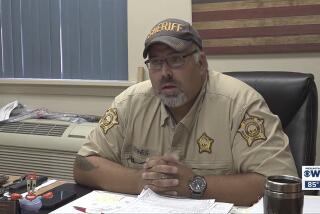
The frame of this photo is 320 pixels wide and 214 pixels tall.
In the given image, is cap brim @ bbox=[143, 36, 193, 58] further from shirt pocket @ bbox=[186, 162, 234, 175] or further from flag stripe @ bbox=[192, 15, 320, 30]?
flag stripe @ bbox=[192, 15, 320, 30]

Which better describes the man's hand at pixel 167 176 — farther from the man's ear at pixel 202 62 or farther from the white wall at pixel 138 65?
the white wall at pixel 138 65

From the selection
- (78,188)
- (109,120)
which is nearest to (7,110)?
(109,120)

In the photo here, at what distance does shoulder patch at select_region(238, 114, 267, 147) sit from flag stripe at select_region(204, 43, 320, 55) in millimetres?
899

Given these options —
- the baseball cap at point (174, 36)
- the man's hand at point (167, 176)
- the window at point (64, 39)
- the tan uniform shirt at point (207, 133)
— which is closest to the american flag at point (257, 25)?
the window at point (64, 39)

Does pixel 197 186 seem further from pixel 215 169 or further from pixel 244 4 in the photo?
pixel 244 4

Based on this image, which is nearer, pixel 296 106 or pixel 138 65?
pixel 296 106

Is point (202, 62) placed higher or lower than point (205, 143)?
higher

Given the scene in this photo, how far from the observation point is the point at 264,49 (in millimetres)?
2283

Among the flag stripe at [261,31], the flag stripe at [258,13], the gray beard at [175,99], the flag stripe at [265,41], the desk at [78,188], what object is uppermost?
the flag stripe at [258,13]

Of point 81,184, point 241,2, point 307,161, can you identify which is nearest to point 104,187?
point 81,184

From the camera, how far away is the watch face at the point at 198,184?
1304 mm

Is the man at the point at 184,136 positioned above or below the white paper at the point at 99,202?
above

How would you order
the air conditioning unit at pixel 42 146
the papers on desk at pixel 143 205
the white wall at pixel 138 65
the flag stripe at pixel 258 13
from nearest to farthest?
1. the papers on desk at pixel 143 205
2. the flag stripe at pixel 258 13
3. the white wall at pixel 138 65
4. the air conditioning unit at pixel 42 146

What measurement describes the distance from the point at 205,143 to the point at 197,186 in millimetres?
247
